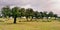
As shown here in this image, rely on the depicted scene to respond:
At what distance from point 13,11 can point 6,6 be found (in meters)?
8.77

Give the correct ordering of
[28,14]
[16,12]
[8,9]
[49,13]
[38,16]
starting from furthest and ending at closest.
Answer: [49,13]
[38,16]
[28,14]
[8,9]
[16,12]

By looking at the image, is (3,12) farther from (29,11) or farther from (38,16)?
(38,16)

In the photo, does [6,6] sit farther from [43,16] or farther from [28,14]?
[43,16]

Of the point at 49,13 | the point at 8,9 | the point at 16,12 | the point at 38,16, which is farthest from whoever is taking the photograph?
the point at 49,13

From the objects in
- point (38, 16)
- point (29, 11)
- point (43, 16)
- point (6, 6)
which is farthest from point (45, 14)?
point (6, 6)

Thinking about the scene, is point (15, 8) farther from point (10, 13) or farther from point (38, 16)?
point (38, 16)

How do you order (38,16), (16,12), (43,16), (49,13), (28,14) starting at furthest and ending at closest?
(49,13) < (43,16) < (38,16) < (28,14) < (16,12)

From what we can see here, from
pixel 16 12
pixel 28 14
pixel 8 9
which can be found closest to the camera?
pixel 16 12

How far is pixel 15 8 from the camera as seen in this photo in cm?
6306

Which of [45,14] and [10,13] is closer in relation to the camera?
[10,13]

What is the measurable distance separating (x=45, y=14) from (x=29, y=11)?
64.4 m

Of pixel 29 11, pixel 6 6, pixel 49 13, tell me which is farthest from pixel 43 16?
pixel 6 6

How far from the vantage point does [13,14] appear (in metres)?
61.9

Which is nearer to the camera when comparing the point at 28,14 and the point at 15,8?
the point at 15,8
